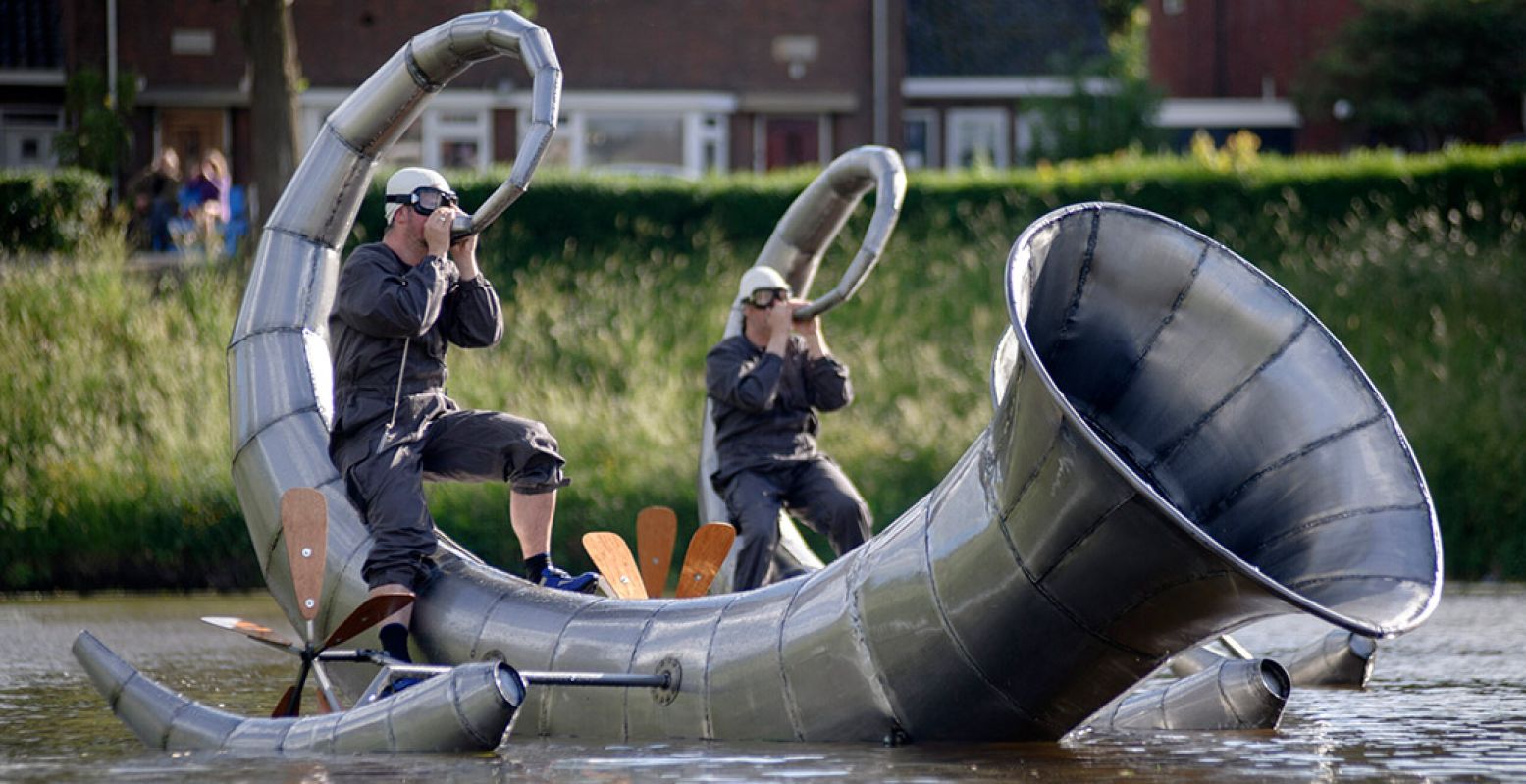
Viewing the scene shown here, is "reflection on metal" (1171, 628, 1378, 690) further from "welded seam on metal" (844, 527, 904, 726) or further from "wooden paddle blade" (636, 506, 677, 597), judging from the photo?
"welded seam on metal" (844, 527, 904, 726)

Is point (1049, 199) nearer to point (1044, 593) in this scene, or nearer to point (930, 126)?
point (1044, 593)

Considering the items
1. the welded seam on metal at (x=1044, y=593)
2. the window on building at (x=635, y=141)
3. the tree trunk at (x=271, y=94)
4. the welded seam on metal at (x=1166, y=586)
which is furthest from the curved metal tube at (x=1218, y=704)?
the window on building at (x=635, y=141)

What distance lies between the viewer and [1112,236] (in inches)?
332

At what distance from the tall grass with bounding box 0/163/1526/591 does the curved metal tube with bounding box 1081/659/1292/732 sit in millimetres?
9151

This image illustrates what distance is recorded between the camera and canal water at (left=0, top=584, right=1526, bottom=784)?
8.28 m

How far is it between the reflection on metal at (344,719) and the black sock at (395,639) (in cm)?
60

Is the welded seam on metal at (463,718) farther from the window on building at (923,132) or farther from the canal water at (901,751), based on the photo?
the window on building at (923,132)

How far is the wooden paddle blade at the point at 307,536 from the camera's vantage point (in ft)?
31.7

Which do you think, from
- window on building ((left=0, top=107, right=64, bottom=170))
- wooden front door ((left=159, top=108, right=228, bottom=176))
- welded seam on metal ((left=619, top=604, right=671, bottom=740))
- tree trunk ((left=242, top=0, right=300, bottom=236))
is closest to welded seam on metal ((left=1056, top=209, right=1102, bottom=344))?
welded seam on metal ((left=619, top=604, right=671, bottom=740))

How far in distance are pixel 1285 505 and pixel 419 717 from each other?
124 inches

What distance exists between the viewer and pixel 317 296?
10.5 meters

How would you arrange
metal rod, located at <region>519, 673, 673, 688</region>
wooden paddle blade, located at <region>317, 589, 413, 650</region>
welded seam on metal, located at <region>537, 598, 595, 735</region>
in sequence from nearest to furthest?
metal rod, located at <region>519, 673, 673, 688</region> < wooden paddle blade, located at <region>317, 589, 413, 650</region> < welded seam on metal, located at <region>537, 598, 595, 735</region>

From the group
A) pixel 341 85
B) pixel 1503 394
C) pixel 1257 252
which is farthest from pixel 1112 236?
pixel 341 85

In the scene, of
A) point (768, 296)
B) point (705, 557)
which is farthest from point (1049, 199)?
point (705, 557)
